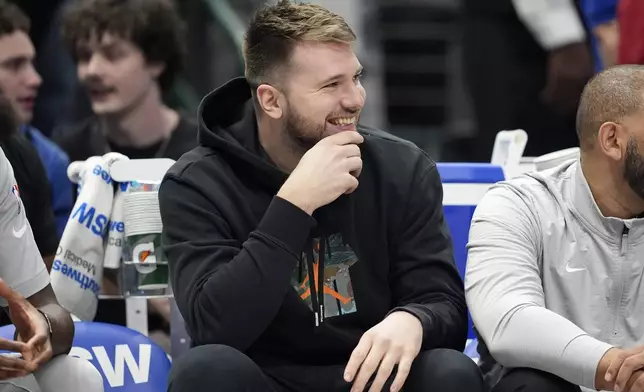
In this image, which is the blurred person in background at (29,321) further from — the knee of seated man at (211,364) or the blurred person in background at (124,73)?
the blurred person in background at (124,73)

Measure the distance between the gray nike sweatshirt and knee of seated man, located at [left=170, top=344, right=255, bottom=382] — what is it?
0.52 m

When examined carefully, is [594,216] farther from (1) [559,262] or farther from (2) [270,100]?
(2) [270,100]

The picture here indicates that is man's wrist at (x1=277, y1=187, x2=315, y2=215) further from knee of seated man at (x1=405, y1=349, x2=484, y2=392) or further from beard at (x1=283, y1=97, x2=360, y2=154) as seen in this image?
knee of seated man at (x1=405, y1=349, x2=484, y2=392)

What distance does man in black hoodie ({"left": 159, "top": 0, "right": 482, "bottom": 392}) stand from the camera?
250 centimetres

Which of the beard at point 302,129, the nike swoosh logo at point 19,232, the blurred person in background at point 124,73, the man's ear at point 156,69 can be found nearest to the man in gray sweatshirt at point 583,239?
the beard at point 302,129

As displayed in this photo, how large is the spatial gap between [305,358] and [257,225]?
30cm

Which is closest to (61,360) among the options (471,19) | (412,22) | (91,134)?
(91,134)

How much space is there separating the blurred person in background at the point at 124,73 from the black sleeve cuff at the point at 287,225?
1.94 metres

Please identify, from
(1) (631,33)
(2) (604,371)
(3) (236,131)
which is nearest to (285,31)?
(3) (236,131)

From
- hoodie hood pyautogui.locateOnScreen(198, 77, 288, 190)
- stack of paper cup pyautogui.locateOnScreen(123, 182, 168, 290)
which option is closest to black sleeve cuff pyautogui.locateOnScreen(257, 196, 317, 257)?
hoodie hood pyautogui.locateOnScreen(198, 77, 288, 190)

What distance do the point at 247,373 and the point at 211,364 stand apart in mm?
73

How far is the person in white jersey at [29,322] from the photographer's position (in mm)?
2404

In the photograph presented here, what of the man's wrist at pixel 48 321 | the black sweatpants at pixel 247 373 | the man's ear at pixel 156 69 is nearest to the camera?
the black sweatpants at pixel 247 373

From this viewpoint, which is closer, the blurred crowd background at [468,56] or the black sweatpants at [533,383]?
the black sweatpants at [533,383]
